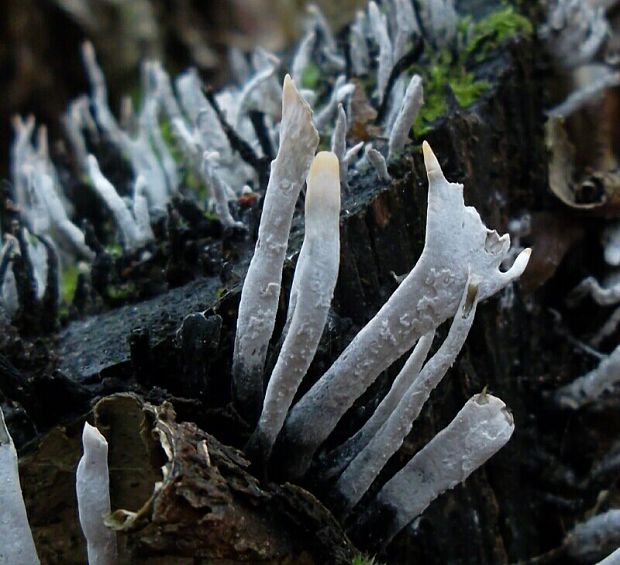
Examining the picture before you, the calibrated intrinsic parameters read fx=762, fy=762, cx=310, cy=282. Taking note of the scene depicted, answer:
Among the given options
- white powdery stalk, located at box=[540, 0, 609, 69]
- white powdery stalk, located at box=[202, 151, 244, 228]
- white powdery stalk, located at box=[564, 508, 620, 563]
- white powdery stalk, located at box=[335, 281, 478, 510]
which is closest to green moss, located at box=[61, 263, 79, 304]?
white powdery stalk, located at box=[202, 151, 244, 228]

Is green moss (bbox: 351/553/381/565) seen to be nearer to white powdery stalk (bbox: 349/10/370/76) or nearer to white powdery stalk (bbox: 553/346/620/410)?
white powdery stalk (bbox: 553/346/620/410)

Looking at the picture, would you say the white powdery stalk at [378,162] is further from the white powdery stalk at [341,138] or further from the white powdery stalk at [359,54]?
the white powdery stalk at [359,54]

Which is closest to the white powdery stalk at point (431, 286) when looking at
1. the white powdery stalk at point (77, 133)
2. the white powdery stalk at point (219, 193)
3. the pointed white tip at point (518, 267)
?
the pointed white tip at point (518, 267)

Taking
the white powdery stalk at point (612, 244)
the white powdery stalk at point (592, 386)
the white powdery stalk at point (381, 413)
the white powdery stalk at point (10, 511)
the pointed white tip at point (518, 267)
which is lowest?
the white powdery stalk at point (592, 386)

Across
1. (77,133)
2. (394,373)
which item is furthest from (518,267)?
(77,133)

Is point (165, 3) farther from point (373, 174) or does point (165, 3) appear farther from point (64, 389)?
point (64, 389)
